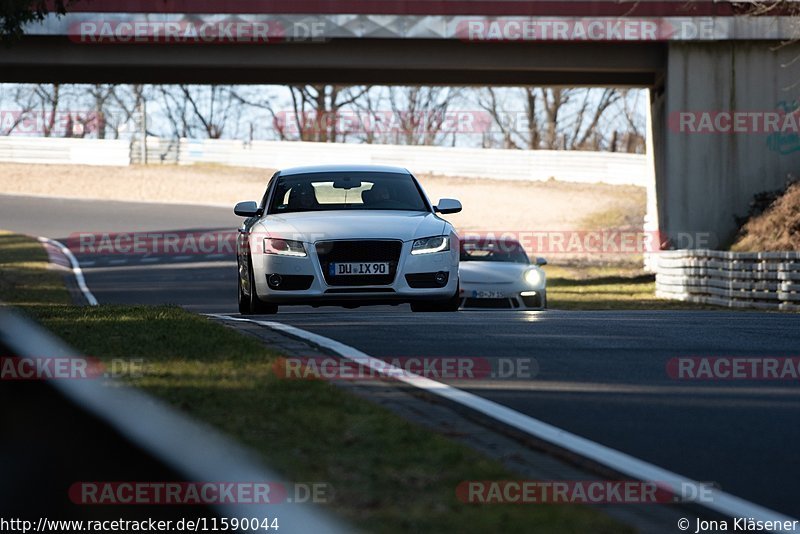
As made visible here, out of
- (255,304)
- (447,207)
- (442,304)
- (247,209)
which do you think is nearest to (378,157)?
(247,209)

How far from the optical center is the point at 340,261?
43.3ft

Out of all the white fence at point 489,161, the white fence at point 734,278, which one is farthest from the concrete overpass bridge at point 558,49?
the white fence at point 489,161

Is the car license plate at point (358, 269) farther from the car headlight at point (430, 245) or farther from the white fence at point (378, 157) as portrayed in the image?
the white fence at point (378, 157)

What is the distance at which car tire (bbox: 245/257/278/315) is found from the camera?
44.7ft

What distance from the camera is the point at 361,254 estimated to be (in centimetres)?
1318

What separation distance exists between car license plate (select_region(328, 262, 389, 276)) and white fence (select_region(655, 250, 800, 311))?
36.4ft

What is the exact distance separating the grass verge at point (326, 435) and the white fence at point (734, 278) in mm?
14040

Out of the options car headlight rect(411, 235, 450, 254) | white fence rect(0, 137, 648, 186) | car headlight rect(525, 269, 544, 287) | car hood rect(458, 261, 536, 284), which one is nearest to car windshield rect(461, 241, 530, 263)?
car hood rect(458, 261, 536, 284)

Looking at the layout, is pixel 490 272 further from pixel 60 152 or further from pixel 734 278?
pixel 60 152

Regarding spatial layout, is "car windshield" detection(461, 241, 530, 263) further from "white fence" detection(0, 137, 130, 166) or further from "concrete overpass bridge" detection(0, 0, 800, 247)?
"white fence" detection(0, 137, 130, 166)

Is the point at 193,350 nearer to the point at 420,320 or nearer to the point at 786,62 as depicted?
the point at 420,320

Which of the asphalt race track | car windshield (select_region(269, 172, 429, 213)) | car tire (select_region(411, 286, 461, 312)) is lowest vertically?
the asphalt race track

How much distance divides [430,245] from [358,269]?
0.74 metres

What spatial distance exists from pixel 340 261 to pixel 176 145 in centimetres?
5771
